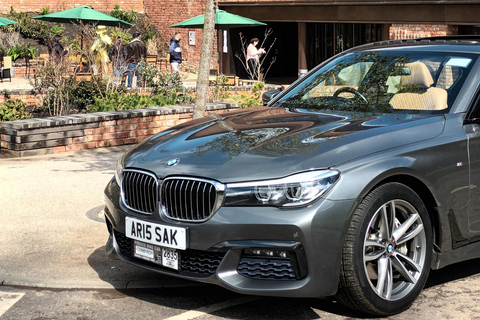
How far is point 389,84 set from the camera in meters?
5.75

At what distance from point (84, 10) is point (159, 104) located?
8591mm

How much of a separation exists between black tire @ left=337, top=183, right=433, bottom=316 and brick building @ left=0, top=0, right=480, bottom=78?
51.8ft

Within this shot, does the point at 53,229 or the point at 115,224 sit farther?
the point at 53,229

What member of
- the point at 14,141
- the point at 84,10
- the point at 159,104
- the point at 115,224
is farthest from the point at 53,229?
the point at 84,10

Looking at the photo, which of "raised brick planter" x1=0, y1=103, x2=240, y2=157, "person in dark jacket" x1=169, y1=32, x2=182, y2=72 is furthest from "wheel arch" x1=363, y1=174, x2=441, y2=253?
"person in dark jacket" x1=169, y1=32, x2=182, y2=72

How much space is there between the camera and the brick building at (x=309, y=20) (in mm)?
20797

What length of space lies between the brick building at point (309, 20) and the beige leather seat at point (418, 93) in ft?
48.0

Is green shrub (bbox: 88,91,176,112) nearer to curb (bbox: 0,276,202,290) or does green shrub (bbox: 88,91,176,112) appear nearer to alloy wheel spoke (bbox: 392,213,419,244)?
curb (bbox: 0,276,202,290)

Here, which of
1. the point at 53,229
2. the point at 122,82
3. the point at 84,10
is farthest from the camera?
the point at 84,10

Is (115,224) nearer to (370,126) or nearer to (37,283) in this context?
(37,283)

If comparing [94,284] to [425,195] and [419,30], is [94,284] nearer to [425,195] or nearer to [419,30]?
[425,195]

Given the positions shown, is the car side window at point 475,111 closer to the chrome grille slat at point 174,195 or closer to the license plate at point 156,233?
the chrome grille slat at point 174,195

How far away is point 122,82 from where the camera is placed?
51.8 feet

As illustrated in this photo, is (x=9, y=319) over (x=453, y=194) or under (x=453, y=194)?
under
